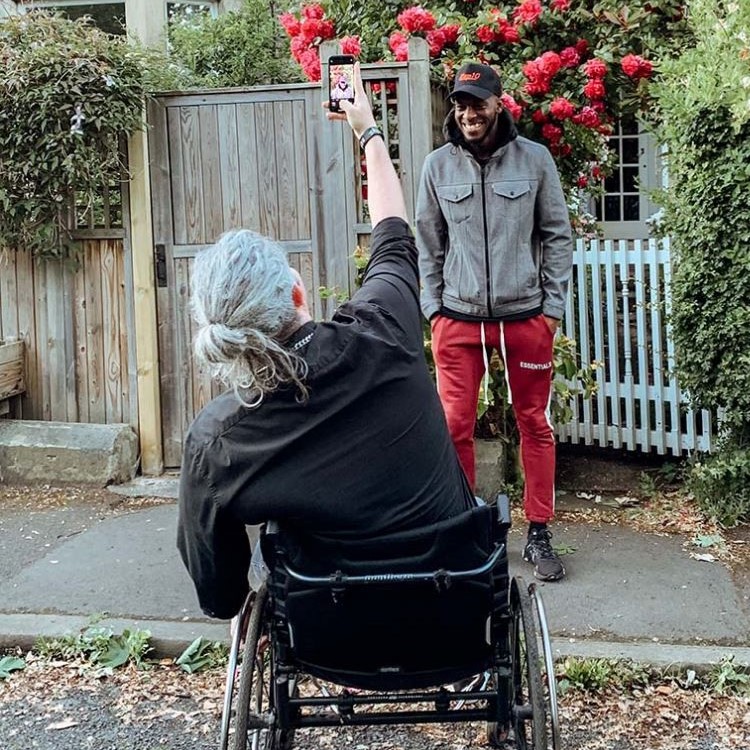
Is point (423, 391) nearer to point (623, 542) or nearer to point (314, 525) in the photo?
point (314, 525)

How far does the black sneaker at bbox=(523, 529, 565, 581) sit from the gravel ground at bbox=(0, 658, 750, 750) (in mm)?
791

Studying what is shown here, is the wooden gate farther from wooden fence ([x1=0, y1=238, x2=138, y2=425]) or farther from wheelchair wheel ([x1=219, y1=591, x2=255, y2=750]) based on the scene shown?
wheelchair wheel ([x1=219, y1=591, x2=255, y2=750])

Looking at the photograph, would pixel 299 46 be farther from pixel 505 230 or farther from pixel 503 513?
pixel 503 513

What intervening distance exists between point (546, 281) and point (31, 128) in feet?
9.65

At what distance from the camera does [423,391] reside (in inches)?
97.4

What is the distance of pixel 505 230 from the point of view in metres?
4.04

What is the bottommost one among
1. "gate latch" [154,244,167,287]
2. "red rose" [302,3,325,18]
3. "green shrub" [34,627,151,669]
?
"green shrub" [34,627,151,669]

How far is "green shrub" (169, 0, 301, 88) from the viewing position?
771cm

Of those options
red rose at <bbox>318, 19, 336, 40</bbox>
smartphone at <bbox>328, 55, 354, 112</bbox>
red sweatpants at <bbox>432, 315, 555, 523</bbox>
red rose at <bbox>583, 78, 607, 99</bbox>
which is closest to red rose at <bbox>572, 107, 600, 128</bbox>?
red rose at <bbox>583, 78, 607, 99</bbox>

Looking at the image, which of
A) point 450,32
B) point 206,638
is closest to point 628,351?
point 450,32

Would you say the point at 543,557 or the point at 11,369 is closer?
the point at 543,557

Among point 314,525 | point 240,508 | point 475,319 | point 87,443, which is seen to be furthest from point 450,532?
point 87,443

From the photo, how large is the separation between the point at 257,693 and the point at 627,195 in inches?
352

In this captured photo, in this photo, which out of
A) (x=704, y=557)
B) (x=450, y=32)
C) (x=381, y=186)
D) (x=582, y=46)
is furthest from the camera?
(x=582, y=46)
